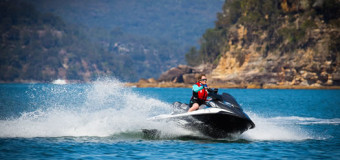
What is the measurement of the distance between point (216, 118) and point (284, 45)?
244 ft

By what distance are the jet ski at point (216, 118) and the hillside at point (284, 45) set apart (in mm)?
65578

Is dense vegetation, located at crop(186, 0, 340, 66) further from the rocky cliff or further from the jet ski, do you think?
the jet ski

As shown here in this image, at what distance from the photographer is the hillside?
253 ft

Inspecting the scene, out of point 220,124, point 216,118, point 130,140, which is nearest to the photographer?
point 216,118

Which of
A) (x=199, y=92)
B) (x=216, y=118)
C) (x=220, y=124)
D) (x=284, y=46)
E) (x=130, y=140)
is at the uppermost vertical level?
(x=284, y=46)

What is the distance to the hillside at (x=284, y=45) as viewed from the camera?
7700cm

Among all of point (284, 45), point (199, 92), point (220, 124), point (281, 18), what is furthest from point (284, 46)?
point (220, 124)

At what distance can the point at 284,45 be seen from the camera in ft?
278

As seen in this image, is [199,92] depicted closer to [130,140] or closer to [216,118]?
[216,118]

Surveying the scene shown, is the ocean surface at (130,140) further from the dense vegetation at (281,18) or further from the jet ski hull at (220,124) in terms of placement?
the dense vegetation at (281,18)

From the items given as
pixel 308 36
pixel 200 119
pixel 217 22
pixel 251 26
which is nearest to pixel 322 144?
pixel 200 119

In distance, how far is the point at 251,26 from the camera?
92125 mm

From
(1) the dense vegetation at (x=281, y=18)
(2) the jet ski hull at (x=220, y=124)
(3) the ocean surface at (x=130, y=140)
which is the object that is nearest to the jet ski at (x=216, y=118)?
(2) the jet ski hull at (x=220, y=124)

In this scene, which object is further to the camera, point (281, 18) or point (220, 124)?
point (281, 18)
